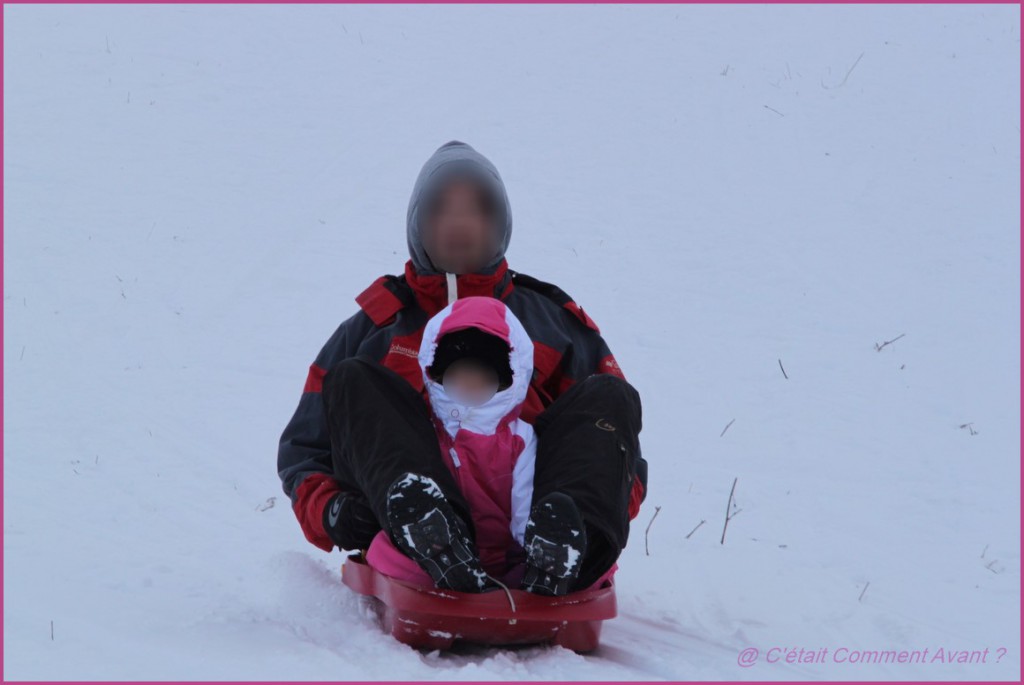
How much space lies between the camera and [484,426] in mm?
2701

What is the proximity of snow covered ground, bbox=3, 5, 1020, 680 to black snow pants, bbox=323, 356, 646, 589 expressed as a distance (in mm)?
328

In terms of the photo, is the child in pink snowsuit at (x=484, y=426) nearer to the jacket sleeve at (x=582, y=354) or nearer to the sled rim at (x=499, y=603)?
the sled rim at (x=499, y=603)

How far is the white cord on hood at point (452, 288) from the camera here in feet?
10.5

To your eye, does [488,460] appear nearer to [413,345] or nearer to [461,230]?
[413,345]

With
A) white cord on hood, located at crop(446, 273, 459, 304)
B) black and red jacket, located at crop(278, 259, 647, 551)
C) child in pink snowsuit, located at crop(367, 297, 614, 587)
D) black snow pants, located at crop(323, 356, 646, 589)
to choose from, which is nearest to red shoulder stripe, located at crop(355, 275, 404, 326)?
black and red jacket, located at crop(278, 259, 647, 551)

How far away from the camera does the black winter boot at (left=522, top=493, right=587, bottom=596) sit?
2.37 m

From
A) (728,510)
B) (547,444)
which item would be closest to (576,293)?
(728,510)

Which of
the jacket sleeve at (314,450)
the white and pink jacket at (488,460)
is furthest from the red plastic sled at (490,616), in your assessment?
the jacket sleeve at (314,450)

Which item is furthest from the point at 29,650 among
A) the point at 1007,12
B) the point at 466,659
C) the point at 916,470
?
the point at 1007,12

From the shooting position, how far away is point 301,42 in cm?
986

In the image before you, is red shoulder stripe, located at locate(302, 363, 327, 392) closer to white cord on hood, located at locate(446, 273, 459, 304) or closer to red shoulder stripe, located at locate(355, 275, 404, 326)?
red shoulder stripe, located at locate(355, 275, 404, 326)

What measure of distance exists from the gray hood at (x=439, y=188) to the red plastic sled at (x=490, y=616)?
107 centimetres

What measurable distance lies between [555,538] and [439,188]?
1368 millimetres

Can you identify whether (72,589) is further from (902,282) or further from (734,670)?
(902,282)
